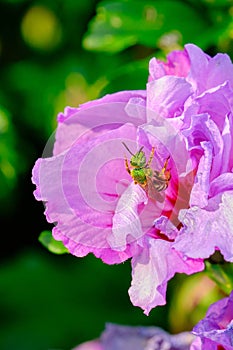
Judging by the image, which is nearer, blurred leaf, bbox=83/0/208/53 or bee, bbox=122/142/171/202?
bee, bbox=122/142/171/202

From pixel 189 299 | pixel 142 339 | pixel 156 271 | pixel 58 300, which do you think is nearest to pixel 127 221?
pixel 156 271

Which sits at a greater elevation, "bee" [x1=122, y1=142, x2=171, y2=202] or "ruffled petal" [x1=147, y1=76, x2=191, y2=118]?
"ruffled petal" [x1=147, y1=76, x2=191, y2=118]

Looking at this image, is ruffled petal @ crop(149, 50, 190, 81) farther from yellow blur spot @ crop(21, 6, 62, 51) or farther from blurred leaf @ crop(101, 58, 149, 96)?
yellow blur spot @ crop(21, 6, 62, 51)

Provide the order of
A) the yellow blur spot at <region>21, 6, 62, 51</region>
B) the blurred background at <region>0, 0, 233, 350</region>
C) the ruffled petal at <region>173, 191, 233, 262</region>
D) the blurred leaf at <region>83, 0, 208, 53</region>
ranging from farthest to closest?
1. the yellow blur spot at <region>21, 6, 62, 51</region>
2. the blurred background at <region>0, 0, 233, 350</region>
3. the blurred leaf at <region>83, 0, 208, 53</region>
4. the ruffled petal at <region>173, 191, 233, 262</region>

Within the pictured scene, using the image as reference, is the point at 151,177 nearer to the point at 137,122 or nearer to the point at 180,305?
the point at 137,122

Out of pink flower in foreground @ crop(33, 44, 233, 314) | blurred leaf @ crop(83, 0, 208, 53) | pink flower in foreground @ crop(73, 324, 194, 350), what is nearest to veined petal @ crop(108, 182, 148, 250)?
pink flower in foreground @ crop(33, 44, 233, 314)

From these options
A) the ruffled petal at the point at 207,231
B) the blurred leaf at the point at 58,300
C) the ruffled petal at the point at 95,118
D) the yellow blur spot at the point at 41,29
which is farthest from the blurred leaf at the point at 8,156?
the ruffled petal at the point at 207,231
